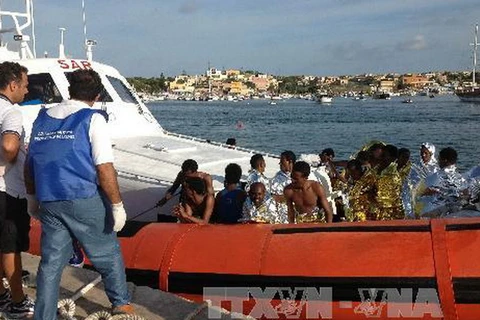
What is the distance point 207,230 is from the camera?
5.72 meters

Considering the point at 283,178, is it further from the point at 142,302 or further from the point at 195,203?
the point at 142,302

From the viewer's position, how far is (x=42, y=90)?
9.24 meters

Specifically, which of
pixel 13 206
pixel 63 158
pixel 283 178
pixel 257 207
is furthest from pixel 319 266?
pixel 283 178

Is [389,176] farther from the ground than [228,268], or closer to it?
farther from the ground

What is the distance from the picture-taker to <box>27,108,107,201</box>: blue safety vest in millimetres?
3881

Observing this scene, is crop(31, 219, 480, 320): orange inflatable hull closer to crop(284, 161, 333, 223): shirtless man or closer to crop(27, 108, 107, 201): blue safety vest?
crop(284, 161, 333, 223): shirtless man

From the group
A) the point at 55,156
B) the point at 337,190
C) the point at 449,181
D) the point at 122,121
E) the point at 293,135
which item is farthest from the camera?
the point at 293,135

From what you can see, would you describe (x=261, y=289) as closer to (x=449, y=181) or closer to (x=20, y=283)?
(x=20, y=283)

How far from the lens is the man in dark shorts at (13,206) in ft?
Answer: 14.2

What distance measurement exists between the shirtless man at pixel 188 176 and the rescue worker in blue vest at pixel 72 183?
252 cm

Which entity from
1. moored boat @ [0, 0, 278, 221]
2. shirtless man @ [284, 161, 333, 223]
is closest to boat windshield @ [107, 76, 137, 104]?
moored boat @ [0, 0, 278, 221]

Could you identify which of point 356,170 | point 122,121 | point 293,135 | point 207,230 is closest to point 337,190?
point 356,170

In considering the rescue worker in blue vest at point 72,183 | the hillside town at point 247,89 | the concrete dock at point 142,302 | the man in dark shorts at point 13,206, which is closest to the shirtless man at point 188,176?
the concrete dock at point 142,302

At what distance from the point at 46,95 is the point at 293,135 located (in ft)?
127
